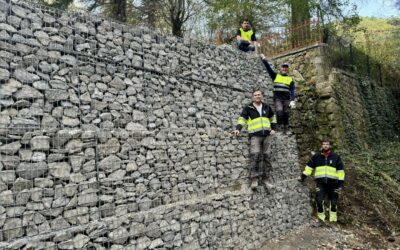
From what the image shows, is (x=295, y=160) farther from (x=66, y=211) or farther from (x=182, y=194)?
(x=66, y=211)

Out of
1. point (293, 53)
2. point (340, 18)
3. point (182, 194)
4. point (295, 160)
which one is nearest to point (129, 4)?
point (293, 53)

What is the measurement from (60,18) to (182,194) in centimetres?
316

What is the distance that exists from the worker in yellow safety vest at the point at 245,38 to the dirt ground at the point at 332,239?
15.5 ft

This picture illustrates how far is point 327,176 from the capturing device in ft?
24.2

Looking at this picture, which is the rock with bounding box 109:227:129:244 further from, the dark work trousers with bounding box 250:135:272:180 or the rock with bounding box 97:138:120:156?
the dark work trousers with bounding box 250:135:272:180

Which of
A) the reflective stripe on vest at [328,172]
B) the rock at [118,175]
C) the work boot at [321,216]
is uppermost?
the rock at [118,175]

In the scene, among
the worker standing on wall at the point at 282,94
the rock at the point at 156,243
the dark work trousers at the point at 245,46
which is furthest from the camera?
the dark work trousers at the point at 245,46

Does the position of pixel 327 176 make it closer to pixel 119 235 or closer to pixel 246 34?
pixel 246 34

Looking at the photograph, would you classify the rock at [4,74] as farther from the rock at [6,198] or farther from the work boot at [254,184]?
the work boot at [254,184]

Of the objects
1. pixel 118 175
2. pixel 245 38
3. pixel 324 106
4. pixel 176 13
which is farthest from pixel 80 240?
pixel 176 13

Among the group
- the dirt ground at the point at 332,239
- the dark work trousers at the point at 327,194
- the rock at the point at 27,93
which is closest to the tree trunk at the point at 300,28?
the dark work trousers at the point at 327,194

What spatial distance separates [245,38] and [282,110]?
7.14ft

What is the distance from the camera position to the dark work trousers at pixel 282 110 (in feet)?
28.9

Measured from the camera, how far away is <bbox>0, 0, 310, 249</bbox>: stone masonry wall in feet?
12.8
